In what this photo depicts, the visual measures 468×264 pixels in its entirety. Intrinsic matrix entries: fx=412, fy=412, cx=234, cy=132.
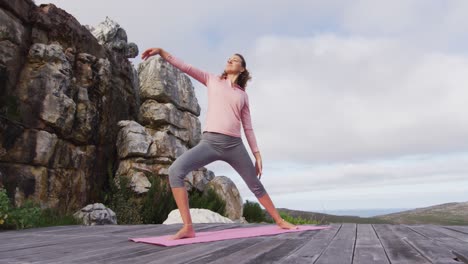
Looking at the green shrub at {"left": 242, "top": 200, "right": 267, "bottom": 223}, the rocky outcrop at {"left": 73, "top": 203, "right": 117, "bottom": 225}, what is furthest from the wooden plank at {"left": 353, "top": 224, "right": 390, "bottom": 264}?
the green shrub at {"left": 242, "top": 200, "right": 267, "bottom": 223}

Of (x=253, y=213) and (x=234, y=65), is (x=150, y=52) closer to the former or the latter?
(x=234, y=65)

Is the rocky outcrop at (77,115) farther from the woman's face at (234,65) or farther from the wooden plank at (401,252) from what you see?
the wooden plank at (401,252)

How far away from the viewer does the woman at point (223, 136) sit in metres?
4.61

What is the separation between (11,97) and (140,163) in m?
4.89

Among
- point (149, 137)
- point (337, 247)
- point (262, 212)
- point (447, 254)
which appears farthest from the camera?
point (262, 212)

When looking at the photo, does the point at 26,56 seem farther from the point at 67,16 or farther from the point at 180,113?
the point at 180,113

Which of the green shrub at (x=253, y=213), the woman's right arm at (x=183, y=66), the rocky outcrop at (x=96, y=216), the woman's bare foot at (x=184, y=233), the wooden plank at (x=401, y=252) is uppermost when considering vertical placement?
the woman's right arm at (x=183, y=66)

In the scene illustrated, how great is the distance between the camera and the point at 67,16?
1427 centimetres

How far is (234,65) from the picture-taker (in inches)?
207

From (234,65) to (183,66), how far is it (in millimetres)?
678

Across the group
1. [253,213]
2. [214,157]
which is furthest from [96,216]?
[253,213]

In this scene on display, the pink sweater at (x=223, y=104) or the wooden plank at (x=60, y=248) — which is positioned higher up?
the pink sweater at (x=223, y=104)

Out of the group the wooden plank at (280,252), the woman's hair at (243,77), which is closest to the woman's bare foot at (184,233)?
the wooden plank at (280,252)

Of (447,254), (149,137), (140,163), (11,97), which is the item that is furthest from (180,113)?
(447,254)
